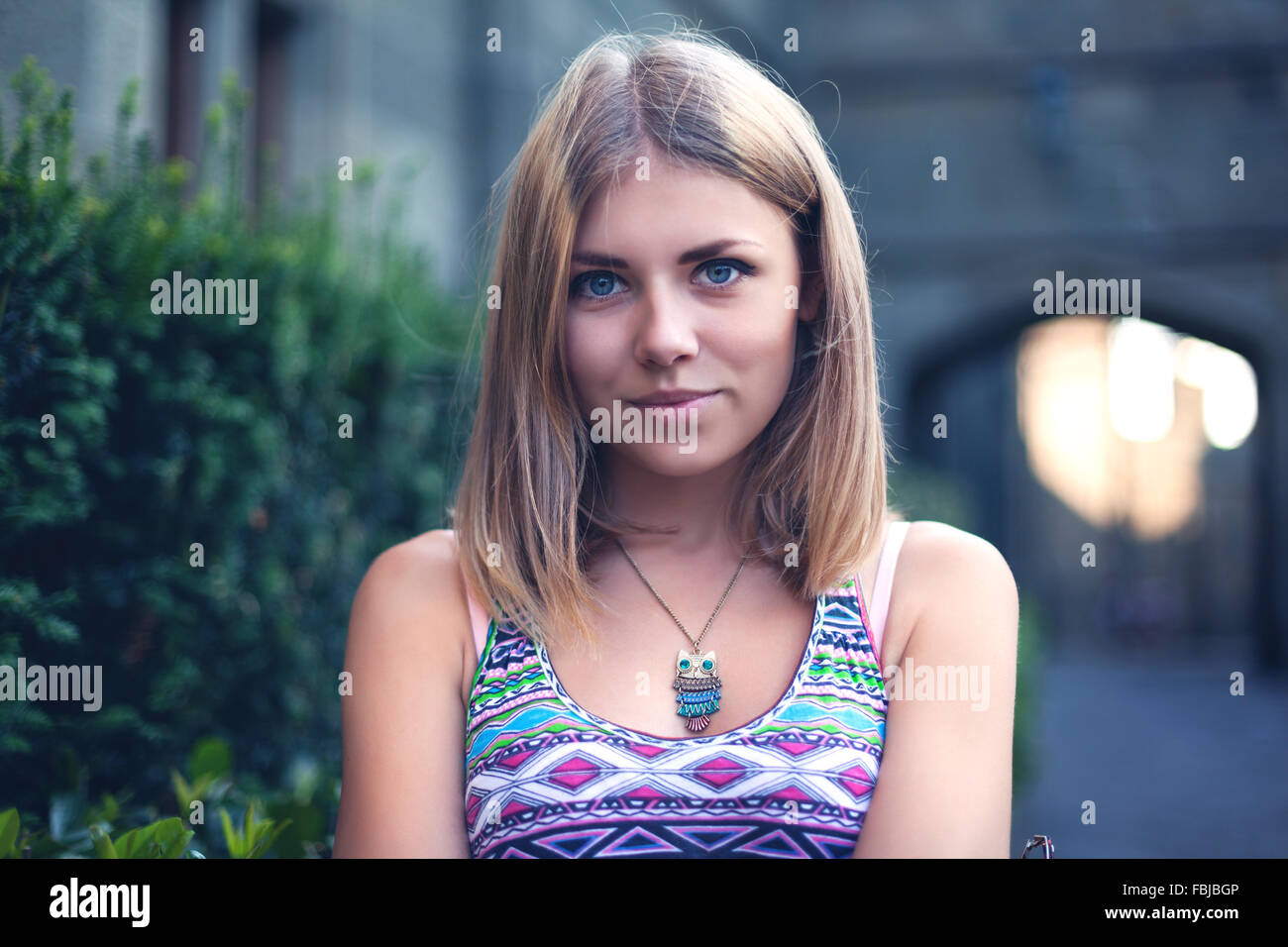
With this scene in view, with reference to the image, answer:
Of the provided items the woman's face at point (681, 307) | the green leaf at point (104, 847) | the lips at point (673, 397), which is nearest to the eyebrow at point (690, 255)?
the woman's face at point (681, 307)

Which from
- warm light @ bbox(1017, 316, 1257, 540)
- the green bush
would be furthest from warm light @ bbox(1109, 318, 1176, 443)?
the green bush

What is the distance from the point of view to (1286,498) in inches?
435

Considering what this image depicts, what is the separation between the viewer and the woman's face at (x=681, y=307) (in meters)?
1.50

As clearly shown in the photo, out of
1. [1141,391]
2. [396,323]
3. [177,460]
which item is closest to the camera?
[177,460]

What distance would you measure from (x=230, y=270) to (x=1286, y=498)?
1120 cm

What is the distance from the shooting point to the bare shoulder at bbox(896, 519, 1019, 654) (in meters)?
1.56

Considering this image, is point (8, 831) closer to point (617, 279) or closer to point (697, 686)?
point (697, 686)

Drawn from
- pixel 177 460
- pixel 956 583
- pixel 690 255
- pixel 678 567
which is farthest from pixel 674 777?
pixel 177 460

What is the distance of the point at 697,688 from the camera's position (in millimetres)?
1541

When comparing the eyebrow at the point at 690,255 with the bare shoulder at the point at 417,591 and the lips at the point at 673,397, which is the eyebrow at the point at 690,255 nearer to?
the lips at the point at 673,397

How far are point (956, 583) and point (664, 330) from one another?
0.55 m
